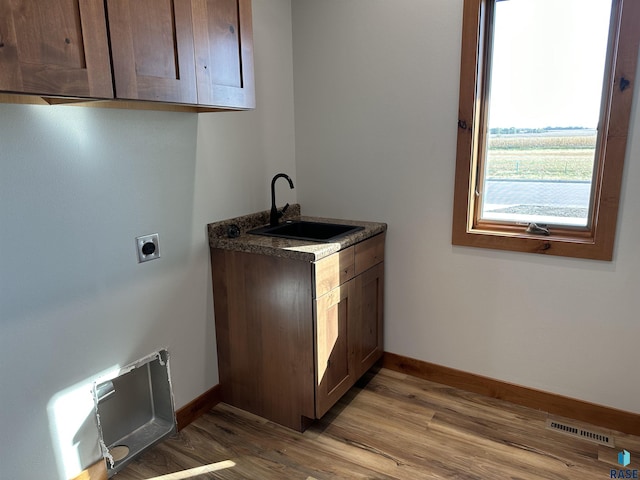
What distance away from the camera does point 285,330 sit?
209 cm

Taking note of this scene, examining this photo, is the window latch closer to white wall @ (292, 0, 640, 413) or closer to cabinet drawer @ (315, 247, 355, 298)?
white wall @ (292, 0, 640, 413)

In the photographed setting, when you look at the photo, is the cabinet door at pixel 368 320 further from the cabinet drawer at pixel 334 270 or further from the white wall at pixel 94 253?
the white wall at pixel 94 253

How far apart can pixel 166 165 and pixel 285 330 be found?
3.15 feet

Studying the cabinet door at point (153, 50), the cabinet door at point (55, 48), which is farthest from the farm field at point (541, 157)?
the cabinet door at point (55, 48)

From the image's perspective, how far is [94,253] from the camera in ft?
5.61

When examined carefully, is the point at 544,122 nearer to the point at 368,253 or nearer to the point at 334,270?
the point at 368,253

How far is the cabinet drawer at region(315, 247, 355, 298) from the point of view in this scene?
198 cm

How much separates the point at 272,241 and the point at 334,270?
1.13 ft

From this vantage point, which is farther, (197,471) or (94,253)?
(197,471)

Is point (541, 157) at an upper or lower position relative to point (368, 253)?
upper

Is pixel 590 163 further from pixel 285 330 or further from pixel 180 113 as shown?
pixel 180 113

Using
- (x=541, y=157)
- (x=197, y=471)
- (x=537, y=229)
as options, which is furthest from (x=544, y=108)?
(x=197, y=471)

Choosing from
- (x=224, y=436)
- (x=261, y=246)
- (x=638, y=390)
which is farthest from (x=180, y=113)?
(x=638, y=390)

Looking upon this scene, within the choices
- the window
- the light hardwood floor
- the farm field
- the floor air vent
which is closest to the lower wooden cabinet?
the light hardwood floor
